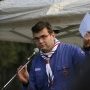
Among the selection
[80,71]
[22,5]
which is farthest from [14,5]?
[80,71]

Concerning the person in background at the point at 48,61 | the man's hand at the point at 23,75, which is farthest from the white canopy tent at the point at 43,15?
the man's hand at the point at 23,75

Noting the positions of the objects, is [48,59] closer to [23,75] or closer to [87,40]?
[23,75]

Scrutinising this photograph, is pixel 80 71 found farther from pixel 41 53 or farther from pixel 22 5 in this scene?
pixel 22 5

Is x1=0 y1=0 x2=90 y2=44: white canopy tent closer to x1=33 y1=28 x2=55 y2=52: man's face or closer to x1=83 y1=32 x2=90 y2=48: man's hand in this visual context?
x1=33 y1=28 x2=55 y2=52: man's face

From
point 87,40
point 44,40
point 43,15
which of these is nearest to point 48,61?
point 44,40

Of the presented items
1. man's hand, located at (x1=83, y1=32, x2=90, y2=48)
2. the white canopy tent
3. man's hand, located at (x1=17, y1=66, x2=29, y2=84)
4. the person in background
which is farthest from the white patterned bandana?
the white canopy tent

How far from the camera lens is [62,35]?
5.61 m

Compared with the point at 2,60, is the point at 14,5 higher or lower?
higher

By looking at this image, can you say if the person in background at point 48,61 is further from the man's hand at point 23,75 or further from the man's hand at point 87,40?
the man's hand at point 87,40

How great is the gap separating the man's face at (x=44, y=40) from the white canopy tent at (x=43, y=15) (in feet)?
2.07

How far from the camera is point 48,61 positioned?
14.2ft

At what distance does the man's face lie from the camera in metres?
4.21

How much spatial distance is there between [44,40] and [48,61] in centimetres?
23

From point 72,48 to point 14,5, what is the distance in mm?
1346
